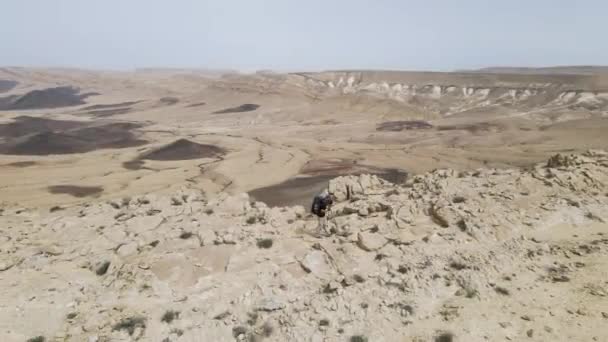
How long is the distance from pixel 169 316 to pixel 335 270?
3290 millimetres

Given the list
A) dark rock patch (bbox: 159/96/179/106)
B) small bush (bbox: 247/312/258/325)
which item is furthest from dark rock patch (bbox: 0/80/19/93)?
small bush (bbox: 247/312/258/325)

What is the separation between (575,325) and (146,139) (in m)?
53.8

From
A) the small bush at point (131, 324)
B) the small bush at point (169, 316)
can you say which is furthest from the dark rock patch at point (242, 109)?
the small bush at point (131, 324)

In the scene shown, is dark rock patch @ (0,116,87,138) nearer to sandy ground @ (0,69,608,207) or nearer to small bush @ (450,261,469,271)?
sandy ground @ (0,69,608,207)

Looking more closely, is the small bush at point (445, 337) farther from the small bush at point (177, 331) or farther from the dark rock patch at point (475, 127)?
the dark rock patch at point (475, 127)

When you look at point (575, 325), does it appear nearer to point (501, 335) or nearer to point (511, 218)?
point (501, 335)

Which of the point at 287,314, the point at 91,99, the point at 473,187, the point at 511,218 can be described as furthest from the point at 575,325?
the point at 91,99

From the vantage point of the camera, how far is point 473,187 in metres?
12.5

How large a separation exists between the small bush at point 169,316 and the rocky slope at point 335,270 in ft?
0.07

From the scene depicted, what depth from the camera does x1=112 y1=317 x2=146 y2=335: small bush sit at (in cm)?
731

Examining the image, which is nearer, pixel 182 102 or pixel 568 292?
pixel 568 292

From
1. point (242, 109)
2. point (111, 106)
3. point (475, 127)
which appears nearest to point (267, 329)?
point (475, 127)

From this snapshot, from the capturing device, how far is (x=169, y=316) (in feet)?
25.0

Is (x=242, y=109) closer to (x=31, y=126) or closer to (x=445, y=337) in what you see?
(x=31, y=126)
